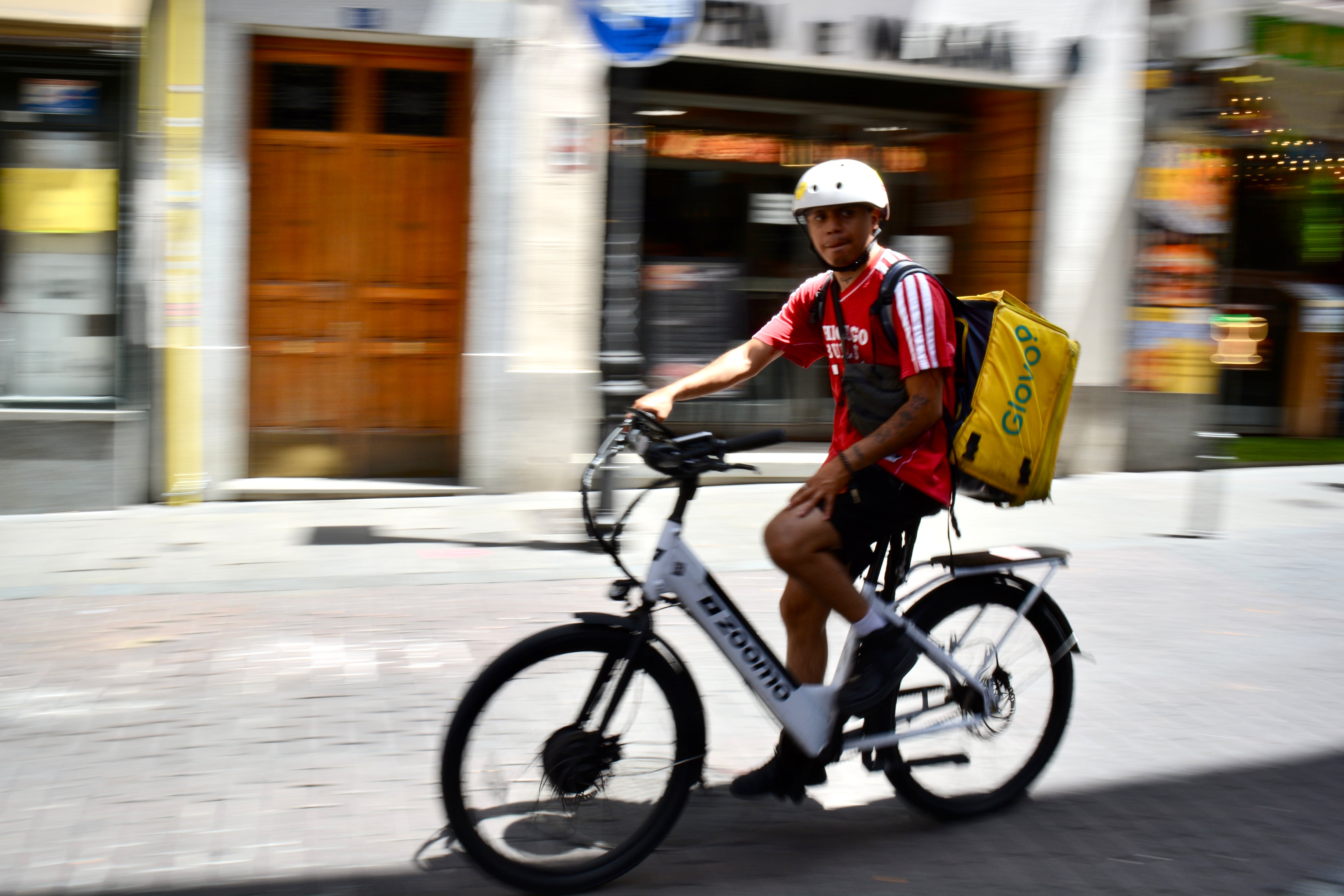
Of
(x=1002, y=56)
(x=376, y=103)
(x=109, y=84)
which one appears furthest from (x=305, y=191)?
(x=1002, y=56)

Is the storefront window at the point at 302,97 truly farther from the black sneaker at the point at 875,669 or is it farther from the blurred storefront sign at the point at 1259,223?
the black sneaker at the point at 875,669

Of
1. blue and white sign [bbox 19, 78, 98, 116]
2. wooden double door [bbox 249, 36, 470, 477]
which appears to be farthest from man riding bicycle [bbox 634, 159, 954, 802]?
blue and white sign [bbox 19, 78, 98, 116]

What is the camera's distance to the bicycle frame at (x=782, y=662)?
10.6 ft

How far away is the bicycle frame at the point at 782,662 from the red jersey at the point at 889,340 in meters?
0.37

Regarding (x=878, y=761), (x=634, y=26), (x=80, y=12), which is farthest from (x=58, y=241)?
(x=878, y=761)

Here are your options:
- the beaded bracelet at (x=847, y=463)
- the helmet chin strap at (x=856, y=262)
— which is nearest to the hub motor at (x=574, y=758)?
the beaded bracelet at (x=847, y=463)

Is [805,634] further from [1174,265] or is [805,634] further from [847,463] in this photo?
[1174,265]

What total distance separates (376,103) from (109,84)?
1.62 m

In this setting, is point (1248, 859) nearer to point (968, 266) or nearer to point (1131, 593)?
point (1131, 593)

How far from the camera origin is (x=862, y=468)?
129 inches

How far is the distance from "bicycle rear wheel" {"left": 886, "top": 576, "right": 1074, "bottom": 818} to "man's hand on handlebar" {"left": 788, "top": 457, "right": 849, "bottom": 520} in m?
0.51

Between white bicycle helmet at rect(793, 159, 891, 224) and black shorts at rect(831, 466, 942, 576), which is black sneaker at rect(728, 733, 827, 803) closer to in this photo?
black shorts at rect(831, 466, 942, 576)

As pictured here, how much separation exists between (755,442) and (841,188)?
2.44ft

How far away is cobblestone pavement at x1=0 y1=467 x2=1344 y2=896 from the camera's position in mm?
3410
